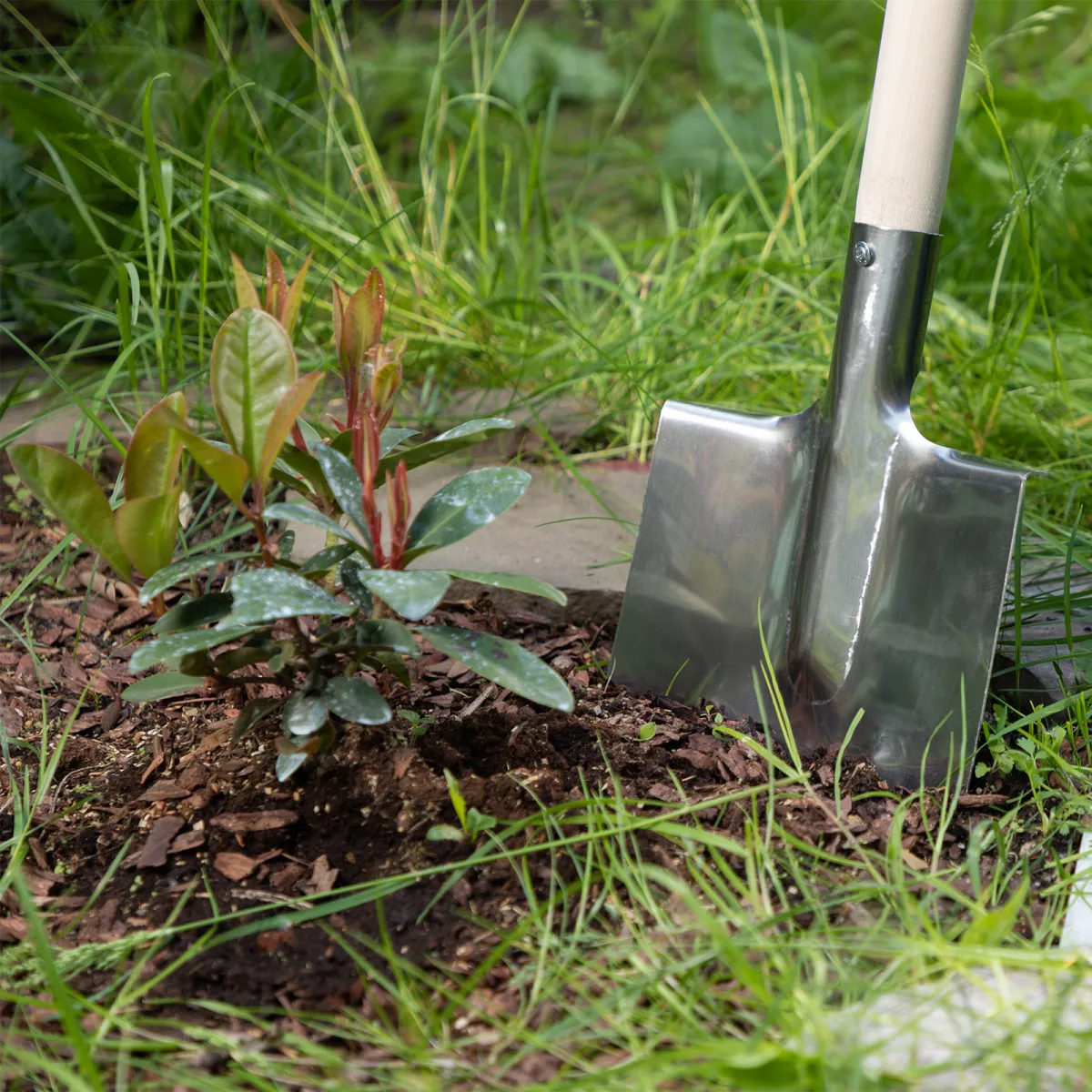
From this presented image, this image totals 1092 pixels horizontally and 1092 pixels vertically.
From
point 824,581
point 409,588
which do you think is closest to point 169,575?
point 409,588

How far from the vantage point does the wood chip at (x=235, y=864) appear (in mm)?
1084

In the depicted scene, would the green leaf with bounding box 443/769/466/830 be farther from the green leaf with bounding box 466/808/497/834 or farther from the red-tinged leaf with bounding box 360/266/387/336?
the red-tinged leaf with bounding box 360/266/387/336

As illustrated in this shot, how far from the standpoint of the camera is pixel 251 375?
1027 mm

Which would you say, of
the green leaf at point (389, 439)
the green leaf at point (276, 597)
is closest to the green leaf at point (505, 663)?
the green leaf at point (276, 597)

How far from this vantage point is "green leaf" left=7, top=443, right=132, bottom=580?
104cm

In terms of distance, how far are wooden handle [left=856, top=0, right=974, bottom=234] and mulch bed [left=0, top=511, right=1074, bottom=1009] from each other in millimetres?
643

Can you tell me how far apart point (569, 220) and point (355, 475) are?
1580mm

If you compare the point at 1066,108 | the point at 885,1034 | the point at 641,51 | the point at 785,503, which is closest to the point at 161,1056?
the point at 885,1034

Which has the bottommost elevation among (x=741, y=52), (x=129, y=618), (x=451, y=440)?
(x=129, y=618)

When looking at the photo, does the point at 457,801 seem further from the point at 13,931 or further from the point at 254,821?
the point at 13,931

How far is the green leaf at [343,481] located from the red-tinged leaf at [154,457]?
141mm

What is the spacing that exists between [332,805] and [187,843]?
0.15 metres

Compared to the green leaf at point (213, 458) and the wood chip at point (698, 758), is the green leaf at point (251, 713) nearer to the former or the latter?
the green leaf at point (213, 458)

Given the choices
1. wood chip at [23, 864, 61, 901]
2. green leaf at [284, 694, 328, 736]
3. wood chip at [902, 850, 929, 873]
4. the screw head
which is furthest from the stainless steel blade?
wood chip at [23, 864, 61, 901]
